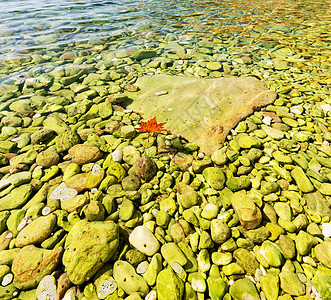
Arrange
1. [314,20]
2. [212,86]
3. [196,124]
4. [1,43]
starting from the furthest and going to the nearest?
[314,20] < [1,43] < [212,86] < [196,124]

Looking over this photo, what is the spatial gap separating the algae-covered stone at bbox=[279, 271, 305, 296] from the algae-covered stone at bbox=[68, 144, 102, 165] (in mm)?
3124

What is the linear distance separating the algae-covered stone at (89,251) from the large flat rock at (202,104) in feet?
6.99

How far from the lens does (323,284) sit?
1.90 m

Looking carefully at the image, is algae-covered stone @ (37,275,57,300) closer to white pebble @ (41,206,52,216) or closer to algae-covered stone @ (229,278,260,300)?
white pebble @ (41,206,52,216)

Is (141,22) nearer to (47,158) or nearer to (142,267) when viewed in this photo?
(47,158)

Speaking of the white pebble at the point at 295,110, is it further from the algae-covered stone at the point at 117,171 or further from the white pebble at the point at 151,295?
the white pebble at the point at 151,295

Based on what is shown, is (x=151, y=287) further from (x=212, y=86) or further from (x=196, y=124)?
(x=212, y=86)

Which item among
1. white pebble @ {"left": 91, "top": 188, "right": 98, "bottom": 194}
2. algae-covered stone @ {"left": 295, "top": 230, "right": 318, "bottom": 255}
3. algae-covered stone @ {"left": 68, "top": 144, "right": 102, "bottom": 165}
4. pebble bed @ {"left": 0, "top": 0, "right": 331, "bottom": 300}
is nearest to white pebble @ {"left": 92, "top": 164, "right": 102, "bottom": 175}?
pebble bed @ {"left": 0, "top": 0, "right": 331, "bottom": 300}

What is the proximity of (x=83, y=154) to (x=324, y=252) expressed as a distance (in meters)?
3.72

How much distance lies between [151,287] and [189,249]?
1.95ft

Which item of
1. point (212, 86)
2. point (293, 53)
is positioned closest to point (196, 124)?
point (212, 86)

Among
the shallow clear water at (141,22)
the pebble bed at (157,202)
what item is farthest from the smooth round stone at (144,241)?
the shallow clear water at (141,22)

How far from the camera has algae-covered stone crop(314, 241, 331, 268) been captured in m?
2.07

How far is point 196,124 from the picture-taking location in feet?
12.4
